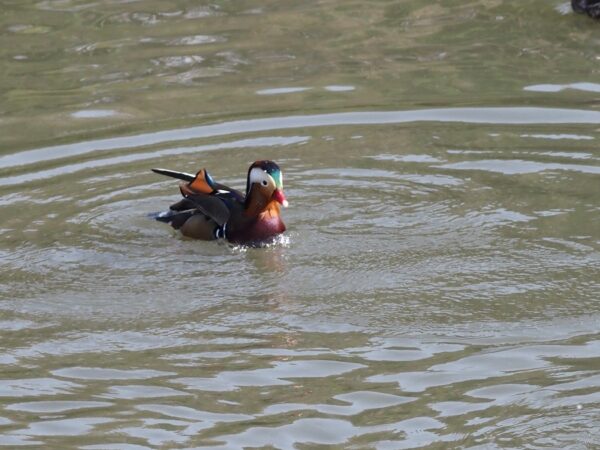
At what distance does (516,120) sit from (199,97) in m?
3.01

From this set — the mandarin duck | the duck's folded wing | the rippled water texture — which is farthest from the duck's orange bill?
the duck's folded wing

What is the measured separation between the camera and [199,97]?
13.6 m

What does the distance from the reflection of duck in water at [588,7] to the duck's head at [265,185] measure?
5946 millimetres

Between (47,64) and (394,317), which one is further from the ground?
(47,64)

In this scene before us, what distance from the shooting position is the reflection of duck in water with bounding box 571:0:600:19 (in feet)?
48.8

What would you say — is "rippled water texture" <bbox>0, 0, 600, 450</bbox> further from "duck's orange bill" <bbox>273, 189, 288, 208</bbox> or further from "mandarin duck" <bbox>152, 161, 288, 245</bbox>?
"duck's orange bill" <bbox>273, 189, 288, 208</bbox>

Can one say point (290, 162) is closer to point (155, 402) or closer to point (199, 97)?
point (199, 97)

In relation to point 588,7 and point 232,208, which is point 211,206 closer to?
point 232,208

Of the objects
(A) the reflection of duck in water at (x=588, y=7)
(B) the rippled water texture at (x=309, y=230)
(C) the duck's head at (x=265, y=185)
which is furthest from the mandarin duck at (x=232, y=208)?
(A) the reflection of duck in water at (x=588, y=7)

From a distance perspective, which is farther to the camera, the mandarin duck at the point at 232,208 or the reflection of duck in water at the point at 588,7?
the reflection of duck in water at the point at 588,7

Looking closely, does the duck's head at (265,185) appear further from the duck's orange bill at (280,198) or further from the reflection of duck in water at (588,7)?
the reflection of duck in water at (588,7)

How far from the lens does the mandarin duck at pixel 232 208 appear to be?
397 inches

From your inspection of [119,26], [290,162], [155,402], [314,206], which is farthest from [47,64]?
[155,402]

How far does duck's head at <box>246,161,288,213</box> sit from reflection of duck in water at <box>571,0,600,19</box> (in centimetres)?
595
